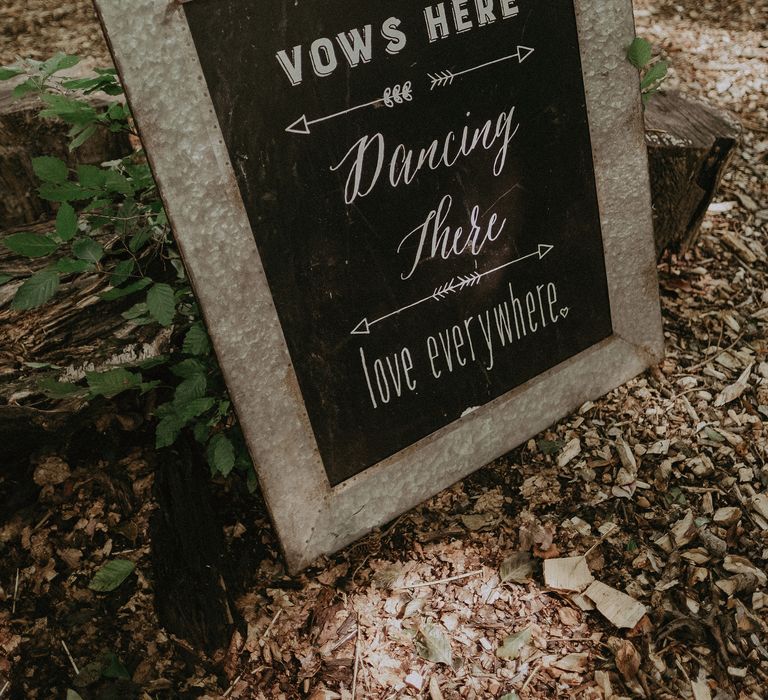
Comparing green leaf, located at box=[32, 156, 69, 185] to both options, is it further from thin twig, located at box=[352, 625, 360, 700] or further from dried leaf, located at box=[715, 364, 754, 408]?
dried leaf, located at box=[715, 364, 754, 408]

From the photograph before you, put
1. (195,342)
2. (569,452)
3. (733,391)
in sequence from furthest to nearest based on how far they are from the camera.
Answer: (733,391), (569,452), (195,342)

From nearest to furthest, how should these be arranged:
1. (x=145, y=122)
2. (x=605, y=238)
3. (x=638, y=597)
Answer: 1. (x=145, y=122)
2. (x=638, y=597)
3. (x=605, y=238)

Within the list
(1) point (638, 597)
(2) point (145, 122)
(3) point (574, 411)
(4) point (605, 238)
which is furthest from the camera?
(3) point (574, 411)

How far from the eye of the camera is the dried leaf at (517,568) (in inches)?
64.7

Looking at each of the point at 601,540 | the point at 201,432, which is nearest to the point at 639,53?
the point at 601,540

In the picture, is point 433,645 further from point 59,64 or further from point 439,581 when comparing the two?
point 59,64

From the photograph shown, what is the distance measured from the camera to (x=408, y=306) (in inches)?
63.0

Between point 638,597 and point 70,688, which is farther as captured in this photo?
point 638,597

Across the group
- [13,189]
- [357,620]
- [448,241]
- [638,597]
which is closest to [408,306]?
[448,241]

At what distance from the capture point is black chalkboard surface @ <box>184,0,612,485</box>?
4.40 ft

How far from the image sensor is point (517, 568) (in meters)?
1.66

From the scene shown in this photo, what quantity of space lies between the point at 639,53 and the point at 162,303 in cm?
127

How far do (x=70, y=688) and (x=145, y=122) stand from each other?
1166 mm

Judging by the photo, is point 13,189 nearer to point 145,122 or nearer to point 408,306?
point 145,122
